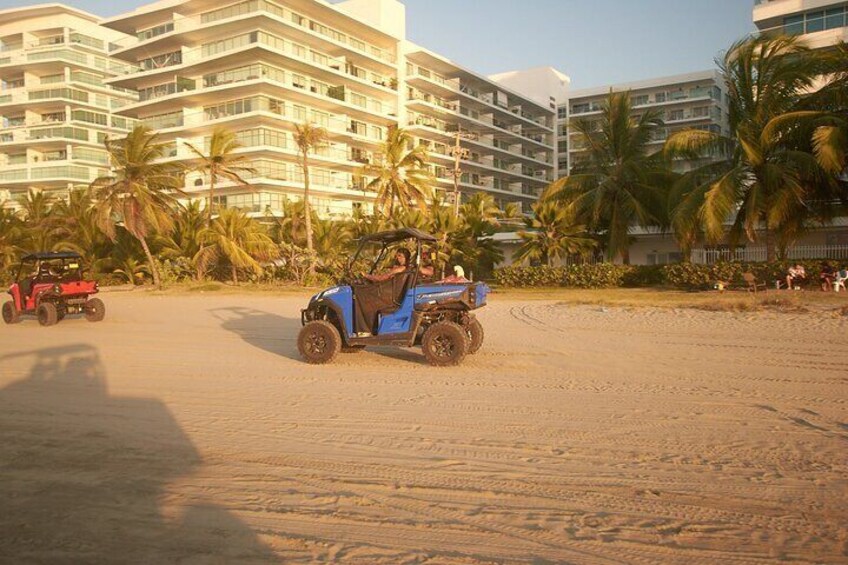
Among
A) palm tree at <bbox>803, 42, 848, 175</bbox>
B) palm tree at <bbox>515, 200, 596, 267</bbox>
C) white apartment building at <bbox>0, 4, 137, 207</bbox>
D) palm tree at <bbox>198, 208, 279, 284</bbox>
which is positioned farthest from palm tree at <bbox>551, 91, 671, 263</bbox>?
white apartment building at <bbox>0, 4, 137, 207</bbox>

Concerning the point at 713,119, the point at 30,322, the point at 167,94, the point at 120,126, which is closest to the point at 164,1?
the point at 167,94

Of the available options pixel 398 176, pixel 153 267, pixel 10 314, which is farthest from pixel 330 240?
pixel 10 314

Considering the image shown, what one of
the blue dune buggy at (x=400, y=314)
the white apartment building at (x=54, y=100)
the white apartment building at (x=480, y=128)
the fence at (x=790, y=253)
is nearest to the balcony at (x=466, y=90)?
the white apartment building at (x=480, y=128)

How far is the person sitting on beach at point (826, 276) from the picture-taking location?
2086 cm

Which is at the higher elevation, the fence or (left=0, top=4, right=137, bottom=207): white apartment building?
(left=0, top=4, right=137, bottom=207): white apartment building

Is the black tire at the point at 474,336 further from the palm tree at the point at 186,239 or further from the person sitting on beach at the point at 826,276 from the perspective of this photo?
the palm tree at the point at 186,239

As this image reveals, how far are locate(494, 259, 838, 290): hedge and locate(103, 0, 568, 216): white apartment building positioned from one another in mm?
22008

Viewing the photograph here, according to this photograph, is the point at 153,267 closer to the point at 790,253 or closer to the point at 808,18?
the point at 790,253

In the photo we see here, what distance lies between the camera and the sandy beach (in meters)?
3.58

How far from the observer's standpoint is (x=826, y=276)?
21109mm

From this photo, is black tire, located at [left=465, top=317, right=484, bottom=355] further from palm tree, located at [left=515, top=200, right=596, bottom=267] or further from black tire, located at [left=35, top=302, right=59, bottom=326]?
palm tree, located at [left=515, top=200, right=596, bottom=267]

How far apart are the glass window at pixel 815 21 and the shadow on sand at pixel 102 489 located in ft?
163

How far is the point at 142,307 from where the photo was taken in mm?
22281

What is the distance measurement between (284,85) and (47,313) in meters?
36.3
